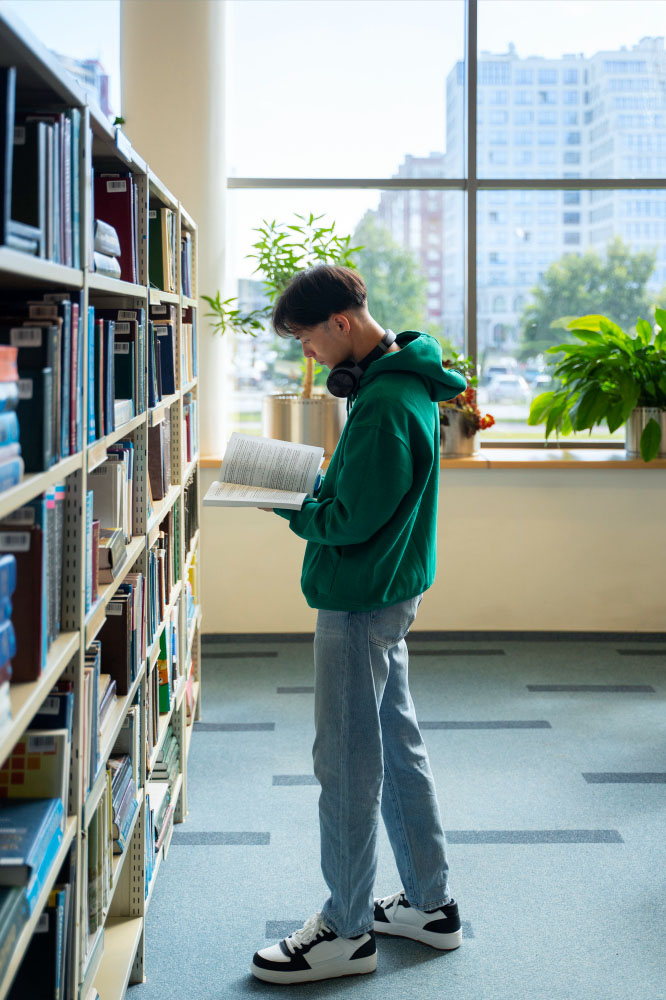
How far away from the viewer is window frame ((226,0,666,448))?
180 inches

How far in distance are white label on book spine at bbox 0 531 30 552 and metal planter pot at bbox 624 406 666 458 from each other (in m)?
3.63

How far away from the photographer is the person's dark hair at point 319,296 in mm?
1795

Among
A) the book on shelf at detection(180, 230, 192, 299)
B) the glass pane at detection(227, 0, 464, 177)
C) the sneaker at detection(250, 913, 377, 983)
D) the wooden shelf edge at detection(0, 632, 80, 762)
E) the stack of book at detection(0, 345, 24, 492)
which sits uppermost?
the glass pane at detection(227, 0, 464, 177)

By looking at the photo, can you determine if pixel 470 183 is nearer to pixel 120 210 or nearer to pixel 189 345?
pixel 189 345

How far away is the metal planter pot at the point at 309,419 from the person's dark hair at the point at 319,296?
2.21 m

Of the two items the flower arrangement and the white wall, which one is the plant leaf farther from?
the flower arrangement

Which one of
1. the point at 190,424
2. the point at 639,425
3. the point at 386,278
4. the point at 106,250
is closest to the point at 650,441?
the point at 639,425

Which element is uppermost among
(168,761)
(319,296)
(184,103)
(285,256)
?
(184,103)

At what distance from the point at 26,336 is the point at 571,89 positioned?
4.31 m

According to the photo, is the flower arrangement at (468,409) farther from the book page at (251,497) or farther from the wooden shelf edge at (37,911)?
the wooden shelf edge at (37,911)

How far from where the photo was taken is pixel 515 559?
4.40 meters

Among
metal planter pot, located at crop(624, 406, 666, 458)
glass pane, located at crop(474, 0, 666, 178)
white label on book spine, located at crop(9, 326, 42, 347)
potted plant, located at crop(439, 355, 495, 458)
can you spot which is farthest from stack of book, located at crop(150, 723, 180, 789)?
glass pane, located at crop(474, 0, 666, 178)

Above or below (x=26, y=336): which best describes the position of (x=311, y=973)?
below

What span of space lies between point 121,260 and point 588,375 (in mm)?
2957
